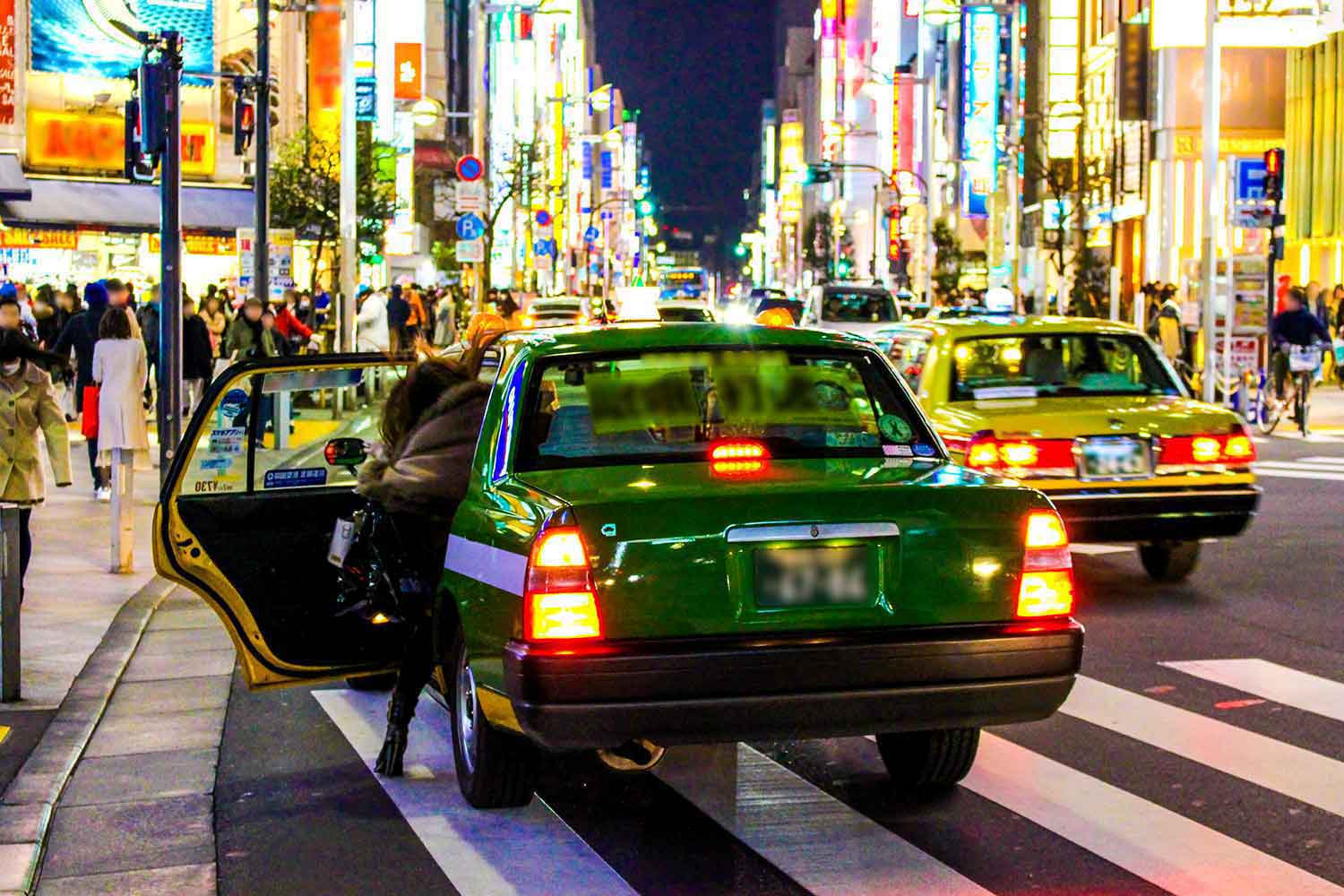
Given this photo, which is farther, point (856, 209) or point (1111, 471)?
point (856, 209)

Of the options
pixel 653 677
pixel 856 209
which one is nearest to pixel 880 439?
pixel 653 677

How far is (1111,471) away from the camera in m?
11.3

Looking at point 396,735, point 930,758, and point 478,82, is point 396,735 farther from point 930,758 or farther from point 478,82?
point 478,82

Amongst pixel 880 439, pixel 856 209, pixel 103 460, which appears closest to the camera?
pixel 880 439

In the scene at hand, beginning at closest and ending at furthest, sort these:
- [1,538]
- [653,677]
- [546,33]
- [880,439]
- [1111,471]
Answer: [653,677] < [880,439] < [1,538] < [1111,471] < [546,33]

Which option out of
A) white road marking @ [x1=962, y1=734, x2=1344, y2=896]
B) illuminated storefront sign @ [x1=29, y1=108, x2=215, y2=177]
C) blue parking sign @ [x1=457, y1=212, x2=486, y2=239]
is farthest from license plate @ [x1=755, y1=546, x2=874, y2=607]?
illuminated storefront sign @ [x1=29, y1=108, x2=215, y2=177]

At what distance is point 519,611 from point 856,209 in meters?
160

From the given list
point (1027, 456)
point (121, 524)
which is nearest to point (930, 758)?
point (1027, 456)

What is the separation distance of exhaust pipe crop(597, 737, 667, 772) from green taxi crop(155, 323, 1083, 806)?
11.5 inches

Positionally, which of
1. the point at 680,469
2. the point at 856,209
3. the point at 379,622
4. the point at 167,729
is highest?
the point at 856,209

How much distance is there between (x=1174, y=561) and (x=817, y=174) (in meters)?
52.0

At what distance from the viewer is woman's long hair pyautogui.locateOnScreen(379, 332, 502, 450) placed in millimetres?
7359

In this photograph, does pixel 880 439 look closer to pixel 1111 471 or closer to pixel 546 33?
pixel 1111 471

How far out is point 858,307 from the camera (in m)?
35.8
